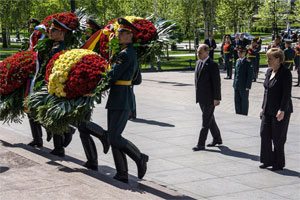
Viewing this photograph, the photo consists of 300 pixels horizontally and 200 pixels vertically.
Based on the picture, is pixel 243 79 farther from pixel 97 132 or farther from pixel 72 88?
Result: pixel 72 88

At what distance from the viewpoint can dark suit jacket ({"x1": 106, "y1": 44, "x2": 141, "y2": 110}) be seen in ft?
21.8

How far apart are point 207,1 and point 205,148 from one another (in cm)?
3527

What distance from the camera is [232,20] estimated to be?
48.7 metres

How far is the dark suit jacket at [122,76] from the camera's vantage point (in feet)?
21.8

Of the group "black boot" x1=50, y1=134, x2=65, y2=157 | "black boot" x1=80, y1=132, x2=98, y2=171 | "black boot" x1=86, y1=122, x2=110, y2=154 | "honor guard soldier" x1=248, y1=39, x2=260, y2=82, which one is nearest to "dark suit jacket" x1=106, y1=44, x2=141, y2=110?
"black boot" x1=86, y1=122, x2=110, y2=154

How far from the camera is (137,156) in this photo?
696 cm

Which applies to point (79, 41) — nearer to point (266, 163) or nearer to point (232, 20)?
point (266, 163)

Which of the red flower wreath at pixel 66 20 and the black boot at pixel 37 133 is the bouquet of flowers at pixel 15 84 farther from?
the red flower wreath at pixel 66 20

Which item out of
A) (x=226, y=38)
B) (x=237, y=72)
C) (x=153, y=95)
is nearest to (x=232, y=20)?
(x=226, y=38)

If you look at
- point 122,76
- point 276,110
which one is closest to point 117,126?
point 122,76

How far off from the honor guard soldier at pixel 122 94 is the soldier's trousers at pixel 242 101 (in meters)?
6.53

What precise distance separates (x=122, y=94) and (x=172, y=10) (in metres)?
35.2

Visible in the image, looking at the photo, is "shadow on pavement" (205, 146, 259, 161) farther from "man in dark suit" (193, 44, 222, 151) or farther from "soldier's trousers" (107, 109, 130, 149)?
"soldier's trousers" (107, 109, 130, 149)

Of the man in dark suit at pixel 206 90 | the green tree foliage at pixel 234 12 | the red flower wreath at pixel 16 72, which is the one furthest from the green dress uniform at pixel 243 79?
the green tree foliage at pixel 234 12
